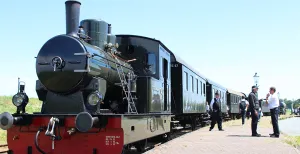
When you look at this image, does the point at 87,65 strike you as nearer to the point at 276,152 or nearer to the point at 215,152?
the point at 215,152

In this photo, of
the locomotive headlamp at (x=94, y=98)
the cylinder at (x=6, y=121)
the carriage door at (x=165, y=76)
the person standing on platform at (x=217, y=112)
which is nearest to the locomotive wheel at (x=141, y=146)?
the carriage door at (x=165, y=76)

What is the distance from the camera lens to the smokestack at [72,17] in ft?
24.7

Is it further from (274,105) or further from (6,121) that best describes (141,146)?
(274,105)

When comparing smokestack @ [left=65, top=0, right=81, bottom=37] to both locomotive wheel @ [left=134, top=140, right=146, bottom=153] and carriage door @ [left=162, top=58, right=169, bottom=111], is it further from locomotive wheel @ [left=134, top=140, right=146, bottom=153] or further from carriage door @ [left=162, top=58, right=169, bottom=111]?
carriage door @ [left=162, top=58, right=169, bottom=111]

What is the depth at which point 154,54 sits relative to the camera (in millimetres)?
9688

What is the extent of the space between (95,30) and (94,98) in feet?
6.35

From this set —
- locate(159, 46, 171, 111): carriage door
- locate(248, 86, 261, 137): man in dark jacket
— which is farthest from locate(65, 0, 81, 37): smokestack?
locate(248, 86, 261, 137): man in dark jacket

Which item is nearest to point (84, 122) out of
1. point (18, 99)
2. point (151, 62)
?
point (18, 99)

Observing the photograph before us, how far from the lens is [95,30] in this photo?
26.5ft

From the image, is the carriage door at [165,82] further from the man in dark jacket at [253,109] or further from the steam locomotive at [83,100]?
the man in dark jacket at [253,109]

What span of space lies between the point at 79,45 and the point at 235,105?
92.0 feet

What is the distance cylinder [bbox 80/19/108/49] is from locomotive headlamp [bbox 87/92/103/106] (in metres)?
1.64

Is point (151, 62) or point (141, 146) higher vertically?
point (151, 62)

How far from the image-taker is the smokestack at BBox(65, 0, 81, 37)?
24.7ft
